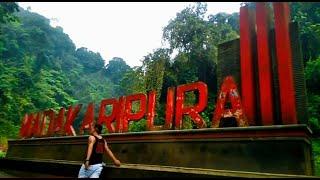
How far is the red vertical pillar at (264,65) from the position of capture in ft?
30.5

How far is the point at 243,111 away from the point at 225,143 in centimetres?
107

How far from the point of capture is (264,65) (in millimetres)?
9734

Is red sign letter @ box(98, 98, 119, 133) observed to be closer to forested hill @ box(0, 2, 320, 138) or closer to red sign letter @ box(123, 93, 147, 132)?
red sign letter @ box(123, 93, 147, 132)

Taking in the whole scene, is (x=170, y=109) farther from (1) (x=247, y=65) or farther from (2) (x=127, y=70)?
(2) (x=127, y=70)

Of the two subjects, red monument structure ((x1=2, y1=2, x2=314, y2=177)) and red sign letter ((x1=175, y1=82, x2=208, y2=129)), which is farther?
red sign letter ((x1=175, y1=82, x2=208, y2=129))

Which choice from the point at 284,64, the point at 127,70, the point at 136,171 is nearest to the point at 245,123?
the point at 284,64

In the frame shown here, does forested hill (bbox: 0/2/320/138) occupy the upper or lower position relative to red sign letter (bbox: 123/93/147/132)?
upper

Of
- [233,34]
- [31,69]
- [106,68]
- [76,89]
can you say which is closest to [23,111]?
[31,69]

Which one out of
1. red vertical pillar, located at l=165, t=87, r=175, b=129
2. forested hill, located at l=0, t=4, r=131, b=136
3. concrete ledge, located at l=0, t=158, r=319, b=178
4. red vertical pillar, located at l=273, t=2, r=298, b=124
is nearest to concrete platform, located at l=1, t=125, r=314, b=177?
concrete ledge, located at l=0, t=158, r=319, b=178

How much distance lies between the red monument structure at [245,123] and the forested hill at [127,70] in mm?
10000

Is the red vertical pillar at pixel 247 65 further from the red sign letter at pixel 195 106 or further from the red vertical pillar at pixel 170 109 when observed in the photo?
the red vertical pillar at pixel 170 109

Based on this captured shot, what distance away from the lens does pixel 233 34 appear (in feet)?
106

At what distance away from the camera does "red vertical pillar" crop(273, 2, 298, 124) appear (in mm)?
8828

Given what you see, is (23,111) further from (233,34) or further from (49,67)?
(233,34)
